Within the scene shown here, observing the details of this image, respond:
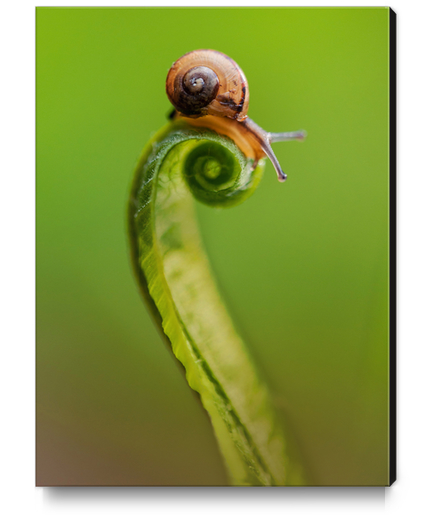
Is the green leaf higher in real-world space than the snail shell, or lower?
lower

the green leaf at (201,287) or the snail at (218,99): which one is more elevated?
the snail at (218,99)

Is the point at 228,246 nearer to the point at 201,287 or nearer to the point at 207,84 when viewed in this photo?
the point at 201,287

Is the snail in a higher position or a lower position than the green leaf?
higher
